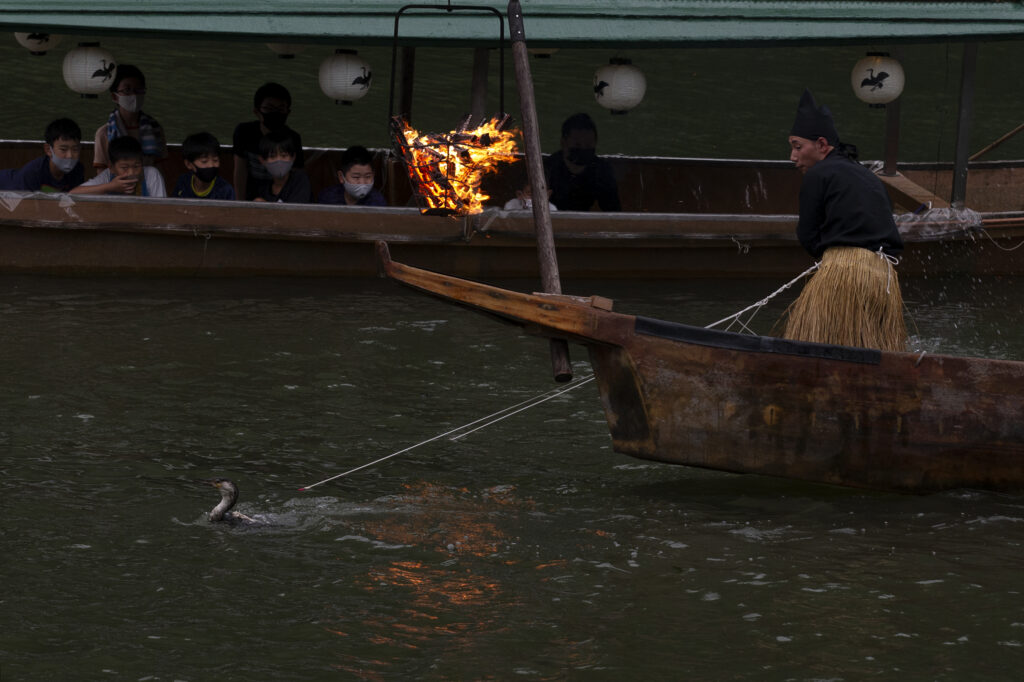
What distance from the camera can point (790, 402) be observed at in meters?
6.77

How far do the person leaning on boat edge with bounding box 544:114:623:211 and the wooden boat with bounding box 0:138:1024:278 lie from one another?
65cm

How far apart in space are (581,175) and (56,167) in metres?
3.82

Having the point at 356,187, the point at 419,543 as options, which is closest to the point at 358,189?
the point at 356,187

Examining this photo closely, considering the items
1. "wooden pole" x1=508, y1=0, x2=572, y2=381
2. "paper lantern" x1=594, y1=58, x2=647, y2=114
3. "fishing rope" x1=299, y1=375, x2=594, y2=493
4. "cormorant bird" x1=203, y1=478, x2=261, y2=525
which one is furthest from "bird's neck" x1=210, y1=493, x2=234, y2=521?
"paper lantern" x1=594, y1=58, x2=647, y2=114

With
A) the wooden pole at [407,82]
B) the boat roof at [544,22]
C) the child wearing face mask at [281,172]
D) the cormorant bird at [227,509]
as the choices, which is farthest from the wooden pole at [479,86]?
the cormorant bird at [227,509]

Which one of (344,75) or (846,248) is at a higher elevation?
(344,75)

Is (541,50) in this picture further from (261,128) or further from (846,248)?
(846,248)

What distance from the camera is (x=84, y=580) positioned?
20.1 feet

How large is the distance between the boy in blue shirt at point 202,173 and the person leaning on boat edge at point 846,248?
5.37 meters

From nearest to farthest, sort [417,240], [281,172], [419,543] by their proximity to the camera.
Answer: [419,543], [417,240], [281,172]

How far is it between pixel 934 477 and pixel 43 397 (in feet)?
15.1

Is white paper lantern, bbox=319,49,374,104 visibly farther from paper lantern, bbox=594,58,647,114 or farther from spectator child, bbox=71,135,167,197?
paper lantern, bbox=594,58,647,114

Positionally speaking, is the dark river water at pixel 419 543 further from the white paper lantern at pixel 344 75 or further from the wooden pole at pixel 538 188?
the white paper lantern at pixel 344 75

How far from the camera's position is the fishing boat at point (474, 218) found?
11117 millimetres
